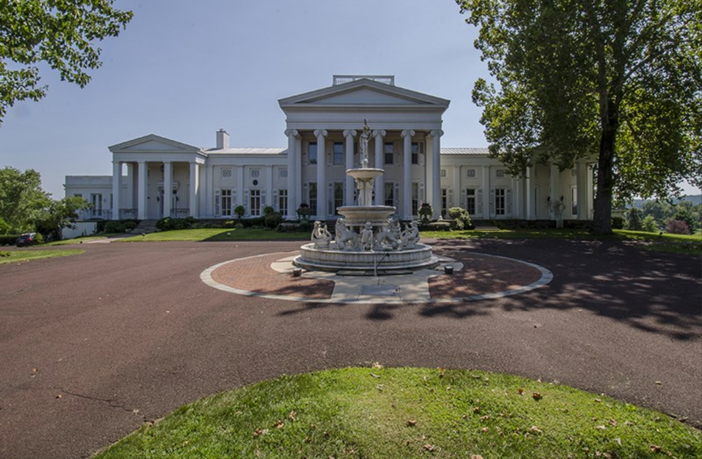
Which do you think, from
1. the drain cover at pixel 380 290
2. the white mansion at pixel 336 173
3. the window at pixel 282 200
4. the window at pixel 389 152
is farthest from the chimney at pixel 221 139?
the drain cover at pixel 380 290

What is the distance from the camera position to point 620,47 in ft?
68.1

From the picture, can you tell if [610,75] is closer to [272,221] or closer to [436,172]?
[436,172]

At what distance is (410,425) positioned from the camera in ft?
9.98

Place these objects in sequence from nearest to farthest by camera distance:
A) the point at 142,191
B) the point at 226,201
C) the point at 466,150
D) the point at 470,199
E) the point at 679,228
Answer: the point at 142,191 → the point at 470,199 → the point at 226,201 → the point at 466,150 → the point at 679,228

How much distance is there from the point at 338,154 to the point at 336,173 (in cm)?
198

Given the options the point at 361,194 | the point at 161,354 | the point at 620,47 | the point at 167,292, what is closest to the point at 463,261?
the point at 361,194

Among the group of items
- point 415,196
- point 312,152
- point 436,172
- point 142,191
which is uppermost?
point 312,152

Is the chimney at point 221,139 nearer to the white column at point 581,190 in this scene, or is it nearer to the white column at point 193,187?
the white column at point 193,187

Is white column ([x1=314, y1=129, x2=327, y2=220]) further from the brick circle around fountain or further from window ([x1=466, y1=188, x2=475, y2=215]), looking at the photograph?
the brick circle around fountain

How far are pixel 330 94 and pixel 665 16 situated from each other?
22.9 metres

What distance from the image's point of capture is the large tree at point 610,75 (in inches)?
798

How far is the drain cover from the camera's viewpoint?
8141 millimetres

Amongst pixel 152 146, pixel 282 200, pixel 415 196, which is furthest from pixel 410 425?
pixel 152 146

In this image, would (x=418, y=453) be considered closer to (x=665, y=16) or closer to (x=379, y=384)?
(x=379, y=384)
